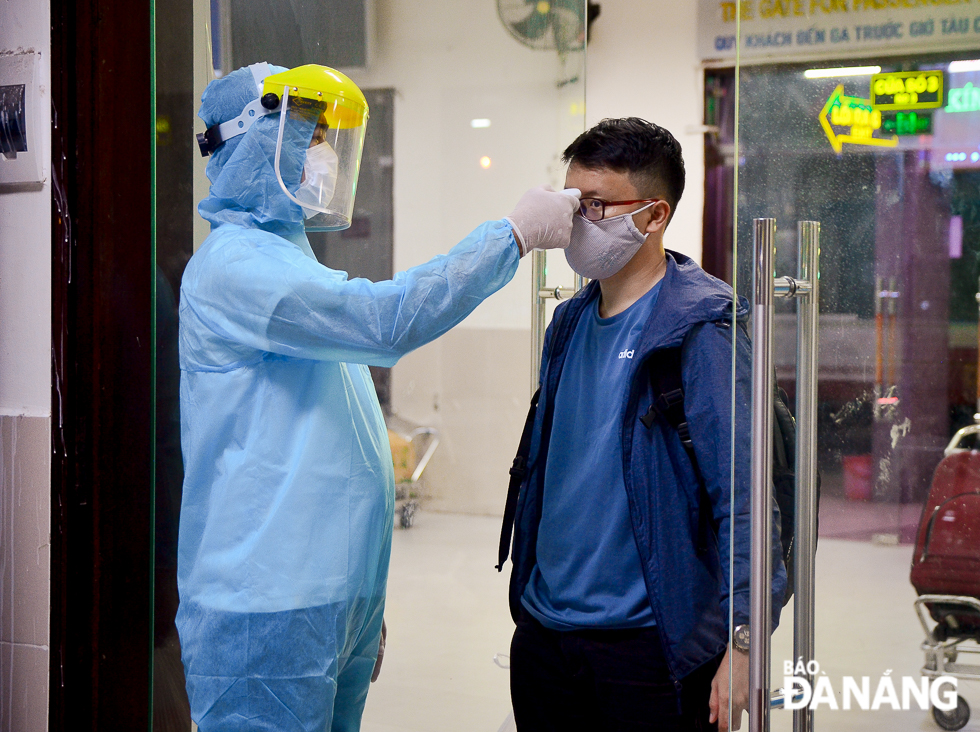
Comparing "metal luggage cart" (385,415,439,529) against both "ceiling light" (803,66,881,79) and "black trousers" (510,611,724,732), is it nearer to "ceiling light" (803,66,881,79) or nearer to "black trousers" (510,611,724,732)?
"black trousers" (510,611,724,732)

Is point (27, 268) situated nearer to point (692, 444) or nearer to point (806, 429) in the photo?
point (692, 444)

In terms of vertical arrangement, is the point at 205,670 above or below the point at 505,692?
above

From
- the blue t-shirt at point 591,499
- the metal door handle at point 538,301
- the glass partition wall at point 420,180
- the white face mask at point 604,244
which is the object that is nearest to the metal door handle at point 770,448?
the blue t-shirt at point 591,499

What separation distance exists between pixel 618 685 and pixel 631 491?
0.88ft

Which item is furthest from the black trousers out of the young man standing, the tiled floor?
the tiled floor

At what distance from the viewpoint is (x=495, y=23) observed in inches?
88.5

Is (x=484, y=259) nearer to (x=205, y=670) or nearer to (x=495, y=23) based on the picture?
(x=205, y=670)

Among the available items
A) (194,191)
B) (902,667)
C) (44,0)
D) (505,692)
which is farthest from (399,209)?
(902,667)

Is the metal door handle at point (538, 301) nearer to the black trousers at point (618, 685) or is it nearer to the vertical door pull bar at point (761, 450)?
the black trousers at point (618, 685)

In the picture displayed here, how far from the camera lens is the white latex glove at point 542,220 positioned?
4.15 feet

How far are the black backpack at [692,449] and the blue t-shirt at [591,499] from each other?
0.17ft

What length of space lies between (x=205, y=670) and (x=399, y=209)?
1.13 metres

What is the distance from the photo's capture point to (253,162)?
1312 millimetres

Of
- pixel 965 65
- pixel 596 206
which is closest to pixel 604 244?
pixel 596 206
